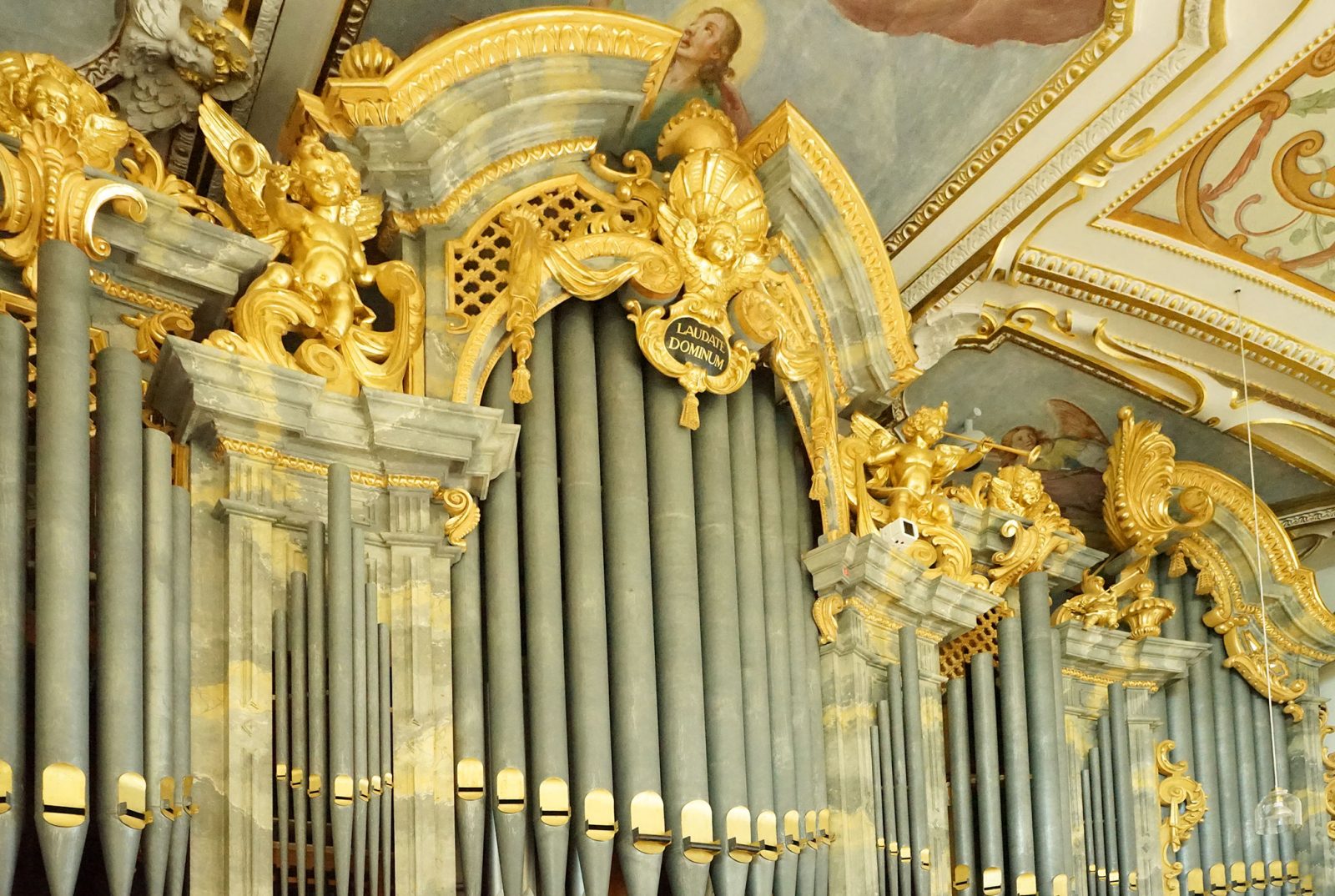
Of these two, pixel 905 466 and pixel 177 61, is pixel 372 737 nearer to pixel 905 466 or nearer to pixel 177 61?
pixel 177 61

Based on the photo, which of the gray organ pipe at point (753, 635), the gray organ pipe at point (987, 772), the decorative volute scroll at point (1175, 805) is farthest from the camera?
the decorative volute scroll at point (1175, 805)

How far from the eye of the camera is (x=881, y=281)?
8508 mm

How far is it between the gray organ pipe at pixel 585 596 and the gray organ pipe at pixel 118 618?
157 centimetres

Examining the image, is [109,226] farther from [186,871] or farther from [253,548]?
[186,871]

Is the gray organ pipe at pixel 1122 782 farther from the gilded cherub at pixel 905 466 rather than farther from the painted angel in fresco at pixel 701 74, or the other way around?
the painted angel in fresco at pixel 701 74

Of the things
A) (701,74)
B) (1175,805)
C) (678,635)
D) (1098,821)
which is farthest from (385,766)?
(1175,805)

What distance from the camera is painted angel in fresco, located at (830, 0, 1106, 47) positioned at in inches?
324

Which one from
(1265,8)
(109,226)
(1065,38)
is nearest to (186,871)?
(109,226)

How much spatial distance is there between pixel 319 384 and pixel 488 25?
146cm

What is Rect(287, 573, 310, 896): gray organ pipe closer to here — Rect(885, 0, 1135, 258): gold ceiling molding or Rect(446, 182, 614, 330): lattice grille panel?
Rect(446, 182, 614, 330): lattice grille panel

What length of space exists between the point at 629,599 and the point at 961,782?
7.46 feet

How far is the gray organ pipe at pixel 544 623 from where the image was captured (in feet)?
22.1

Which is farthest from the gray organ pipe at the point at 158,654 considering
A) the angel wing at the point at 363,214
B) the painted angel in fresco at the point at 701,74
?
the painted angel in fresco at the point at 701,74

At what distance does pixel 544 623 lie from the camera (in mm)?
6980
